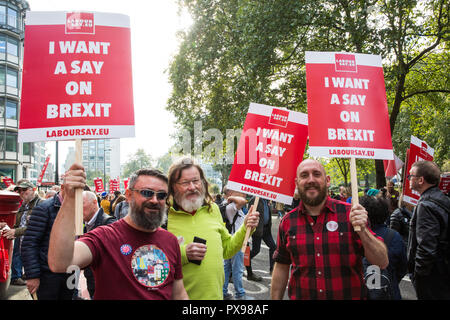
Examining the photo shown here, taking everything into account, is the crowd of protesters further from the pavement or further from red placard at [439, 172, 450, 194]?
red placard at [439, 172, 450, 194]

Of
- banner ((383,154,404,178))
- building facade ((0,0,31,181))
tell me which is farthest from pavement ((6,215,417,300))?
building facade ((0,0,31,181))

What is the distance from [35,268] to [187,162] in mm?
2072

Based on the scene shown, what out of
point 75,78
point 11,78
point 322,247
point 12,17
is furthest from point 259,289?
point 12,17

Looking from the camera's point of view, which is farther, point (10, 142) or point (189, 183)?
point (10, 142)

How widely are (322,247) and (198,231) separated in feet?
3.11

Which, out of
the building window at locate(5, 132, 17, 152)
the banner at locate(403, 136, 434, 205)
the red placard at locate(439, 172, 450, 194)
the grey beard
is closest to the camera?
the grey beard

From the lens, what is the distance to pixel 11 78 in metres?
37.8

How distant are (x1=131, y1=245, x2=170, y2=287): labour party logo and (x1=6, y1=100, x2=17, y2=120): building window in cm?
4232

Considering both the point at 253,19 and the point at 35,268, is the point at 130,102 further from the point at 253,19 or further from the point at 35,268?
the point at 253,19

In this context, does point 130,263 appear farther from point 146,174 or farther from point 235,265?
point 235,265

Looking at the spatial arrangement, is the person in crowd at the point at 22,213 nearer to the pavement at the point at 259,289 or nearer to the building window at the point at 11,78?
the pavement at the point at 259,289

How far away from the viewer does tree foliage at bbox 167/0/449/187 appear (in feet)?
36.7

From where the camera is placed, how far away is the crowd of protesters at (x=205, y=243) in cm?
208

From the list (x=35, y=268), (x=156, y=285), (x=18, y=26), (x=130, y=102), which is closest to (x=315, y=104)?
(x=130, y=102)
